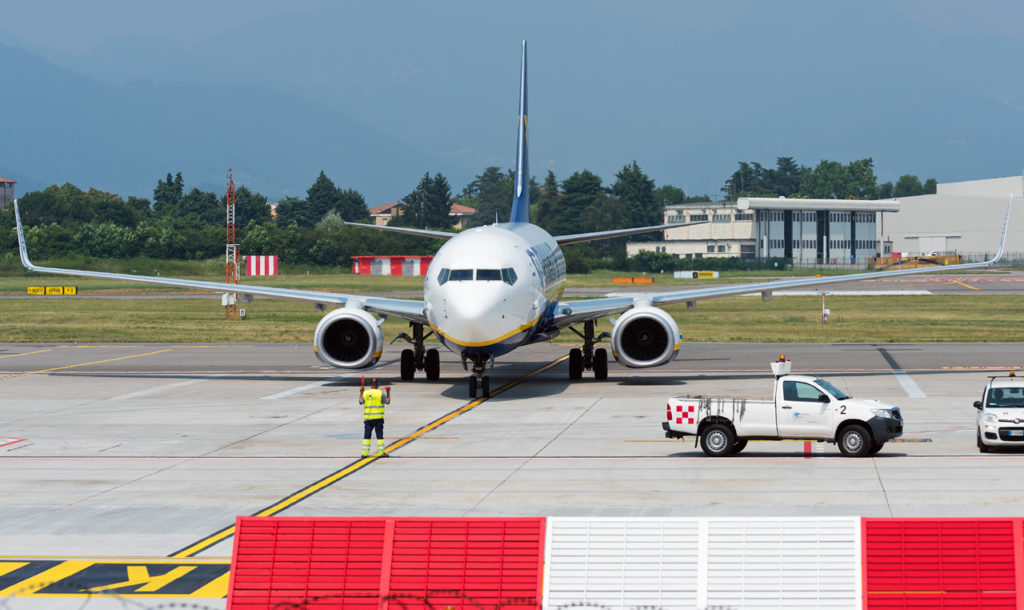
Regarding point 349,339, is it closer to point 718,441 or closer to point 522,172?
point 522,172

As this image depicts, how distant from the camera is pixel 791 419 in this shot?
25.0m

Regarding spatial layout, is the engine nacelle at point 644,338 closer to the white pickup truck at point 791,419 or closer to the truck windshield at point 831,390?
the truck windshield at point 831,390

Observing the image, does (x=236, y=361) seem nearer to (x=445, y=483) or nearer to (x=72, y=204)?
(x=445, y=483)

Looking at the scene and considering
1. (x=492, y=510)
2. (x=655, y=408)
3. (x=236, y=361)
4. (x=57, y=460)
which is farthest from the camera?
(x=236, y=361)

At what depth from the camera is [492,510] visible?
1939cm

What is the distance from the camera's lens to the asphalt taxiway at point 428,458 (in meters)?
19.3

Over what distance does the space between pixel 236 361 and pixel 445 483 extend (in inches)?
1137

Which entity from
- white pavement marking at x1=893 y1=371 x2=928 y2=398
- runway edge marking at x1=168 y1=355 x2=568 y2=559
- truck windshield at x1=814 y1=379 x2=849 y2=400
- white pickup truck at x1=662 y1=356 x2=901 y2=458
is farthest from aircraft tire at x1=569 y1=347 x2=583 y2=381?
truck windshield at x1=814 y1=379 x2=849 y2=400

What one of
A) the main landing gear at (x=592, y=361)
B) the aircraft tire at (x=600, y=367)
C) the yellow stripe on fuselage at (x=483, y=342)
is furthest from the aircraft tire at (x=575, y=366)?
the yellow stripe on fuselage at (x=483, y=342)

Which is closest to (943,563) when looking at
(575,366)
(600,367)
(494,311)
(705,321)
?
(494,311)

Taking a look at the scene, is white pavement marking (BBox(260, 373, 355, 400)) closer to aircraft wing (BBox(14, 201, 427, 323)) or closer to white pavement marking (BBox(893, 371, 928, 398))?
aircraft wing (BBox(14, 201, 427, 323))

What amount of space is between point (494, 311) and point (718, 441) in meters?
9.68

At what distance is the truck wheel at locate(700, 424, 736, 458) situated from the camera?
82.4 feet

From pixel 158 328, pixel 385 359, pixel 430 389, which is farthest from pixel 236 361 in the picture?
pixel 158 328
